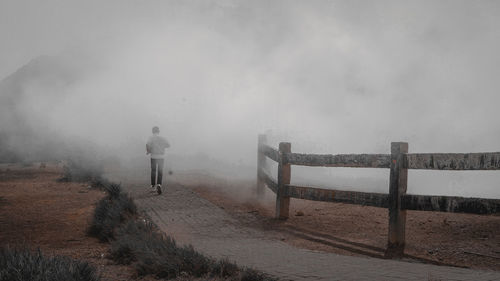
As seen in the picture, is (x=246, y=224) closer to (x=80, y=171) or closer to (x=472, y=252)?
(x=472, y=252)

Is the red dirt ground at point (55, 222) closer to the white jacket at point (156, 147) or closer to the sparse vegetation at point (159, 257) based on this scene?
the sparse vegetation at point (159, 257)

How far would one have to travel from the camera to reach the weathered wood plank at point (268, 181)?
961cm

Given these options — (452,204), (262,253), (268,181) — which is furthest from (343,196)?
(268,181)

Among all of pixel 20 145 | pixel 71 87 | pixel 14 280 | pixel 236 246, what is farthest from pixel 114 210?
pixel 71 87

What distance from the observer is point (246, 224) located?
8930mm

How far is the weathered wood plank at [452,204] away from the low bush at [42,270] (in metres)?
4.41

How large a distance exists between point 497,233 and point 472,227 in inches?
20.6

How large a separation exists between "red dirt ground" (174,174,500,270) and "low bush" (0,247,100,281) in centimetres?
358

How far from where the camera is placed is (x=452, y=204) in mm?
6062

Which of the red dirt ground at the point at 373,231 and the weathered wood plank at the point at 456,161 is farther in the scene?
the red dirt ground at the point at 373,231

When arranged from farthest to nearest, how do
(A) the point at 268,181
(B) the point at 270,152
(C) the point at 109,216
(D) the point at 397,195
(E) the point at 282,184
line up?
(B) the point at 270,152 < (A) the point at 268,181 < (E) the point at 282,184 < (C) the point at 109,216 < (D) the point at 397,195

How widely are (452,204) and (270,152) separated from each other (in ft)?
17.3

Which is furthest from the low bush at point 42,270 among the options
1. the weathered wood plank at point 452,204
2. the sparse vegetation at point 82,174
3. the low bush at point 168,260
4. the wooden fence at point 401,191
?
the sparse vegetation at point 82,174

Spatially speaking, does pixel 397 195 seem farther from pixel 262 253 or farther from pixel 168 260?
pixel 168 260
